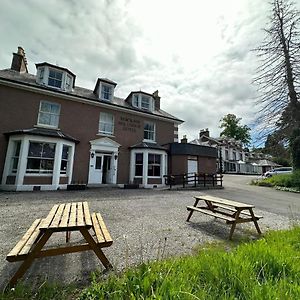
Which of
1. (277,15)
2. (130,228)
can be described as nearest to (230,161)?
(277,15)

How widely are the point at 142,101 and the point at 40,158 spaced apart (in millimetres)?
10464

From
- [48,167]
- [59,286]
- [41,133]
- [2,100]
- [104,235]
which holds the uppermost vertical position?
[2,100]

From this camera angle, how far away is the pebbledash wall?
12.1 metres

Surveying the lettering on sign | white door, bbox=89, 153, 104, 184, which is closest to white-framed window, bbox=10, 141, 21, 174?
white door, bbox=89, 153, 104, 184

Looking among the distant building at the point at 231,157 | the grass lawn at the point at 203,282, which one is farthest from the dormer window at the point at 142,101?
the distant building at the point at 231,157

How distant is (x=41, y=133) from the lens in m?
12.1

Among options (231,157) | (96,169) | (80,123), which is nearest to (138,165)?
(96,169)

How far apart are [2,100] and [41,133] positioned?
11.1ft

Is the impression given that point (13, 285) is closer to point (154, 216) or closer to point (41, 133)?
point (154, 216)

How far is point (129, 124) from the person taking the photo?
55.9 feet

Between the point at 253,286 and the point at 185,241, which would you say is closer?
the point at 253,286

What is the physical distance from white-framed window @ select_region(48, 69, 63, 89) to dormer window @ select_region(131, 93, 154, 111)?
650 cm

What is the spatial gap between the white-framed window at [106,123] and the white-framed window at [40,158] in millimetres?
4228

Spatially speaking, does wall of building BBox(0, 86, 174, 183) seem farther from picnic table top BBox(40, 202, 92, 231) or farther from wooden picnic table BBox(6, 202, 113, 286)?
wooden picnic table BBox(6, 202, 113, 286)
